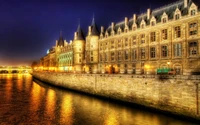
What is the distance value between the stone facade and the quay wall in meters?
1.81

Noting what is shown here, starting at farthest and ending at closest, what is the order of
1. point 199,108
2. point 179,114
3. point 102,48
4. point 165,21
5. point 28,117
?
point 102,48, point 165,21, point 28,117, point 179,114, point 199,108

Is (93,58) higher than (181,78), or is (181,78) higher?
(93,58)

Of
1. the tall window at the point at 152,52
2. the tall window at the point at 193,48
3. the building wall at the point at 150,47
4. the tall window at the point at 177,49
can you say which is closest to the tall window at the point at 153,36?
the building wall at the point at 150,47

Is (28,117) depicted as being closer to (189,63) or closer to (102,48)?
(189,63)

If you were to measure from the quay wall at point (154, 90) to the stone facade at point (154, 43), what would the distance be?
1.81 m

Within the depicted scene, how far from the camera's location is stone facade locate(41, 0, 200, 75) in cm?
3631

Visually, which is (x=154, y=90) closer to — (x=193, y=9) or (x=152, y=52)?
(x=152, y=52)

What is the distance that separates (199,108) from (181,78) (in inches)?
167

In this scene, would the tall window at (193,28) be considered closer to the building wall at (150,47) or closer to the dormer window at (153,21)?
the building wall at (150,47)

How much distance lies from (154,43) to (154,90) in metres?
18.2

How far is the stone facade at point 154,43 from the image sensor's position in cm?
3631

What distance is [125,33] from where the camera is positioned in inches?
2041

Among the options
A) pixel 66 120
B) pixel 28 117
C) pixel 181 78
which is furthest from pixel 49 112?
pixel 181 78

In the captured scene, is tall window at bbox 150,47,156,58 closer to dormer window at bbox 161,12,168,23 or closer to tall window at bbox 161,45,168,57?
tall window at bbox 161,45,168,57
